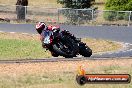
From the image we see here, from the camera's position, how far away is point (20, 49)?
28.2 m

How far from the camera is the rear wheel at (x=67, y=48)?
50.9 ft

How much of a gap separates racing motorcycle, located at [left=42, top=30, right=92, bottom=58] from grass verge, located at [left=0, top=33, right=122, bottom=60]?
29.9 ft

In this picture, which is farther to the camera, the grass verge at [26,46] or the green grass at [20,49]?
the grass verge at [26,46]

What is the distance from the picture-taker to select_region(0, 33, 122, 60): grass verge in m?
26.1

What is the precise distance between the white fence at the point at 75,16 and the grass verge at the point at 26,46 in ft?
31.4

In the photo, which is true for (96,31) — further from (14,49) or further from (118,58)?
(118,58)

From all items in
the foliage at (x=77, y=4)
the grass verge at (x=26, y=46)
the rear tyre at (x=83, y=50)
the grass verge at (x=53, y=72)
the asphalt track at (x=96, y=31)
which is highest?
the rear tyre at (x=83, y=50)

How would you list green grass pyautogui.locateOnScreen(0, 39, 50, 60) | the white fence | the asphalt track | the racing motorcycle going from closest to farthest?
the racing motorcycle, green grass pyautogui.locateOnScreen(0, 39, 50, 60), the asphalt track, the white fence

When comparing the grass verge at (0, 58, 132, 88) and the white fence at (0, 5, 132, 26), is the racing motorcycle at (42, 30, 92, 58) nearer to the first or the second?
the grass verge at (0, 58, 132, 88)

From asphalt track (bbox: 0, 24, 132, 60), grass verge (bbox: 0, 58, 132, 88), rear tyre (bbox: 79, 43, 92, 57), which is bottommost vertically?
asphalt track (bbox: 0, 24, 132, 60)

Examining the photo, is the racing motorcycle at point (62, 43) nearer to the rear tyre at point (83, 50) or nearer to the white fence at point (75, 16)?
the rear tyre at point (83, 50)

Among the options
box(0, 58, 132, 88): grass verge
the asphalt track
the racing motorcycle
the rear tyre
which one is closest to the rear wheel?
the racing motorcycle

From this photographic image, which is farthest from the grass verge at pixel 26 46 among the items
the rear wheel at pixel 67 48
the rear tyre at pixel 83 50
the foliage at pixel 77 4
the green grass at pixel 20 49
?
the foliage at pixel 77 4

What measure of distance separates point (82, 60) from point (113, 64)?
1.33m
